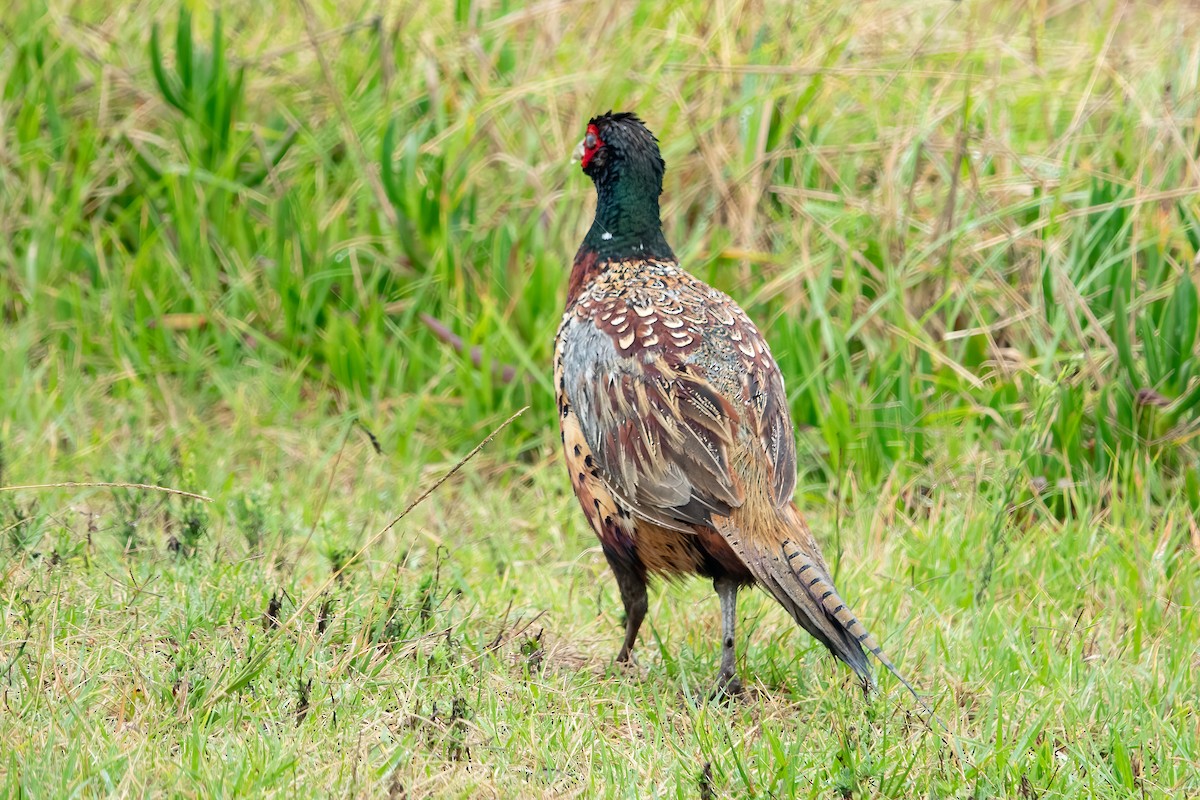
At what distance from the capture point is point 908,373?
509 cm

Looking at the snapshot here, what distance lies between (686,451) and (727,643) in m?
0.49

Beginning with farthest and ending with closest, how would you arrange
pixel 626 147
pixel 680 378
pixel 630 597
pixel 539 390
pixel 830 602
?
pixel 539 390
pixel 626 147
pixel 630 597
pixel 680 378
pixel 830 602

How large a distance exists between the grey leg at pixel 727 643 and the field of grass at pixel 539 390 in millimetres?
78

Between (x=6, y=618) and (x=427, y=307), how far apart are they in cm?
271

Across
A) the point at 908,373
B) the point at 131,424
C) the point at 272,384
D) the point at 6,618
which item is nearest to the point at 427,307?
the point at 272,384

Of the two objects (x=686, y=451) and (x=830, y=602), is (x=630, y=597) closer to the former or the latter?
(x=686, y=451)

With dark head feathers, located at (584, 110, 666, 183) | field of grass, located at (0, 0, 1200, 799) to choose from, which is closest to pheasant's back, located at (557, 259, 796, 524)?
dark head feathers, located at (584, 110, 666, 183)

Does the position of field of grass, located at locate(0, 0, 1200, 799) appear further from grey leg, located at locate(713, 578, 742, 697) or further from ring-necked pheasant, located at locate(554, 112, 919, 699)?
ring-necked pheasant, located at locate(554, 112, 919, 699)

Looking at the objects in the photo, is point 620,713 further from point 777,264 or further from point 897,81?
point 897,81

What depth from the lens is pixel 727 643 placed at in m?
3.52

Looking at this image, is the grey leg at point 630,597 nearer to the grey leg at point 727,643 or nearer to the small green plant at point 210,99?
the grey leg at point 727,643

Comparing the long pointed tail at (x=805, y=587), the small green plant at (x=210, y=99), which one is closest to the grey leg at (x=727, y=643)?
the long pointed tail at (x=805, y=587)

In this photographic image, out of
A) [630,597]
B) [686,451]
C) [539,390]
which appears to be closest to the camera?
[686,451]

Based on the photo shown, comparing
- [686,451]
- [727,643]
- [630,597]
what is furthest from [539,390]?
[727,643]
